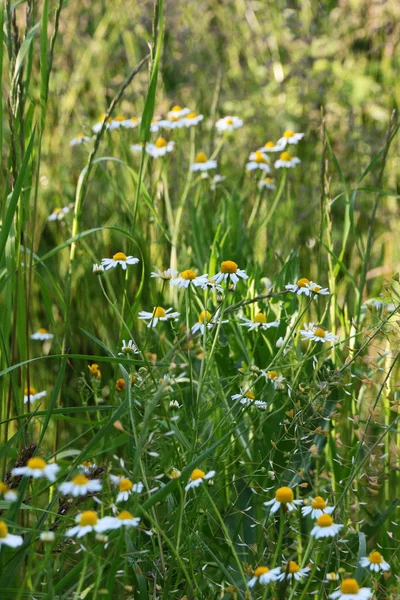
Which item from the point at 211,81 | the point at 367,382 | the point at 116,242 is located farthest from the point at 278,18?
the point at 367,382

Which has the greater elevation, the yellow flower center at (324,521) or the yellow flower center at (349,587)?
the yellow flower center at (324,521)

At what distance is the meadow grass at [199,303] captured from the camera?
928 millimetres

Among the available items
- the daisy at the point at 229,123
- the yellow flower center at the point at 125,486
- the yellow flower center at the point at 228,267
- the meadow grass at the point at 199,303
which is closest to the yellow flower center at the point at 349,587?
the meadow grass at the point at 199,303

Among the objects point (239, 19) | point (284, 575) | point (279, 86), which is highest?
point (239, 19)

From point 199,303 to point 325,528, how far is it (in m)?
0.56

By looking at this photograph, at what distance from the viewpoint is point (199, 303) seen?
1341 millimetres

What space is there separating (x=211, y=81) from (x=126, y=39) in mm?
502

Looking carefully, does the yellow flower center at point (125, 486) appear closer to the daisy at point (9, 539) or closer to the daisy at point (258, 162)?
the daisy at point (9, 539)

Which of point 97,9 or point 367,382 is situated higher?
point 97,9

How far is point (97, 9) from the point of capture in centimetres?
356

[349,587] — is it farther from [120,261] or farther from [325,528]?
[120,261]

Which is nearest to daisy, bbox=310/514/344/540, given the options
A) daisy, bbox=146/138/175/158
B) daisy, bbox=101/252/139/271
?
daisy, bbox=101/252/139/271

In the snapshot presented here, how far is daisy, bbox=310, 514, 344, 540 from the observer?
843 mm

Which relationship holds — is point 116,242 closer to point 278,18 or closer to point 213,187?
point 213,187
